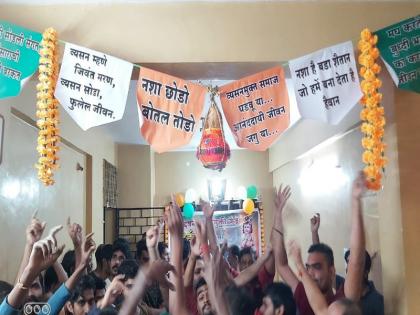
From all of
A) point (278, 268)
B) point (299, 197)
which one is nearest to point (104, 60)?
point (278, 268)

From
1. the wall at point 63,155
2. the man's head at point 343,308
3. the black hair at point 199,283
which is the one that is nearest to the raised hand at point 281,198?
the black hair at point 199,283

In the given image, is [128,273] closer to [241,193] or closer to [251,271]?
[251,271]

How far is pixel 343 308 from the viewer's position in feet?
5.45

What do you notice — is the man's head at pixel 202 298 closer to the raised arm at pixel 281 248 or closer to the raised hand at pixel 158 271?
the raised hand at pixel 158 271

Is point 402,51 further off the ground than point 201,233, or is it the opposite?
point 402,51

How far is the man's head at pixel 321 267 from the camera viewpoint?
203 centimetres

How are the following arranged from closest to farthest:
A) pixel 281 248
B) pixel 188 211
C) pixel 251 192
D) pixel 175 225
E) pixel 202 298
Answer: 1. pixel 175 225
2. pixel 202 298
3. pixel 281 248
4. pixel 188 211
5. pixel 251 192

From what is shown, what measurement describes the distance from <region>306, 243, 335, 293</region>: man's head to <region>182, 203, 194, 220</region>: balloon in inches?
29.6

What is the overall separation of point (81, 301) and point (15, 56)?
3.33 feet

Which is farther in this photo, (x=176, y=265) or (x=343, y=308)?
(x=176, y=265)

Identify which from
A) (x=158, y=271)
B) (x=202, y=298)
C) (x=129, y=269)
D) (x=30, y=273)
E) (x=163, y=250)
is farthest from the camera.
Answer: (x=163, y=250)

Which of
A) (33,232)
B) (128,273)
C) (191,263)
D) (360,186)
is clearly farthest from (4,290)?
(360,186)

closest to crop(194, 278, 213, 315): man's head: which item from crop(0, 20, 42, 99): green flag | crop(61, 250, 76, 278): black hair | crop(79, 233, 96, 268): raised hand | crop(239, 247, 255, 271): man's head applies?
crop(239, 247, 255, 271): man's head

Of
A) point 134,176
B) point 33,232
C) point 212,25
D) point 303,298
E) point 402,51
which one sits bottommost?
point 303,298
